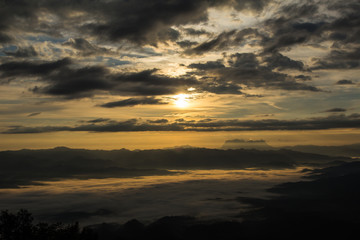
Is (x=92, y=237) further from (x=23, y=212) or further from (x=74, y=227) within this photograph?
(x=23, y=212)

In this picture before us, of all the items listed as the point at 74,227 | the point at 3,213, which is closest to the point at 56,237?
the point at 74,227

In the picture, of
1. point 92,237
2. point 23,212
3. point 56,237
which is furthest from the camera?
point 92,237

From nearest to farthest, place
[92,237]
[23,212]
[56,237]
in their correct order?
[56,237] < [23,212] < [92,237]

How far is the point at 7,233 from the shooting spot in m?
66.1

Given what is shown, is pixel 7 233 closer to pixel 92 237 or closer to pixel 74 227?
pixel 74 227

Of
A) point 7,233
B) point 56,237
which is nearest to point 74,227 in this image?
point 56,237

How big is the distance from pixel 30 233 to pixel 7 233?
5603 millimetres

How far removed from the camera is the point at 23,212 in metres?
67.9

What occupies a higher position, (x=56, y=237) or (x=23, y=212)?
(x=23, y=212)

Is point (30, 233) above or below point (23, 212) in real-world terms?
below

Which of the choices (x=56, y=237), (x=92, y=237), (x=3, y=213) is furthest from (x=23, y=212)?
(x=92, y=237)

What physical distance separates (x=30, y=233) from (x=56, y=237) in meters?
7.22

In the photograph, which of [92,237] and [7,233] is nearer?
[7,233]

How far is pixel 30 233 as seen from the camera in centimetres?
6562
